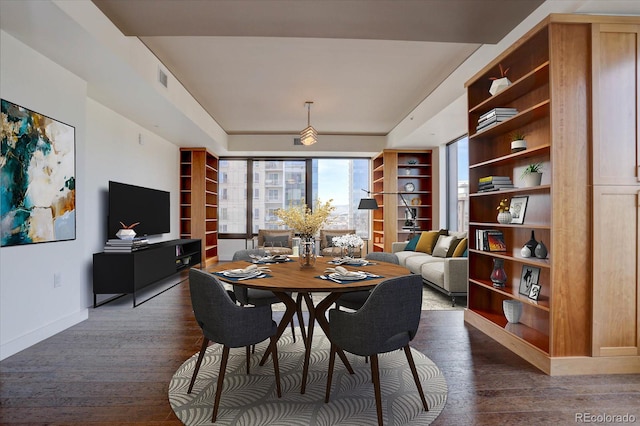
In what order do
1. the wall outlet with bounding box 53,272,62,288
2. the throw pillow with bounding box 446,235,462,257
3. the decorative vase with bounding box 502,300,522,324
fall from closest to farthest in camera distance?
the decorative vase with bounding box 502,300,522,324 → the wall outlet with bounding box 53,272,62,288 → the throw pillow with bounding box 446,235,462,257

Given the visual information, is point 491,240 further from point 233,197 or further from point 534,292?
point 233,197

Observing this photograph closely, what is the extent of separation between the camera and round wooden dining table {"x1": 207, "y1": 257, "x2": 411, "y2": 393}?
196cm

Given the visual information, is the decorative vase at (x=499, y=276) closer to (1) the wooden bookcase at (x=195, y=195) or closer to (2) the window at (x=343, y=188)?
(2) the window at (x=343, y=188)

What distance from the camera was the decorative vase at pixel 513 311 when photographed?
10.0 feet

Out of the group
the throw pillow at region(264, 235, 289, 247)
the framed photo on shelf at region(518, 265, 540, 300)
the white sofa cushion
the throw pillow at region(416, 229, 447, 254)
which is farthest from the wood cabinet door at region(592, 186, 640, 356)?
the throw pillow at region(264, 235, 289, 247)

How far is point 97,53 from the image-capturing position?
2896 mm

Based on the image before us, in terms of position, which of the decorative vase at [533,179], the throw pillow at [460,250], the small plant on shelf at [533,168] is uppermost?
the small plant on shelf at [533,168]

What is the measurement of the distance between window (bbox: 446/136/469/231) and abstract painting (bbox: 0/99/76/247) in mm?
5939

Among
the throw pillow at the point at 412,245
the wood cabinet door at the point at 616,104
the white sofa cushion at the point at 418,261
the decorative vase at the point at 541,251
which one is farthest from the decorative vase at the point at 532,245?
the throw pillow at the point at 412,245

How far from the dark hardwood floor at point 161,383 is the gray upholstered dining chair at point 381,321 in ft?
1.64

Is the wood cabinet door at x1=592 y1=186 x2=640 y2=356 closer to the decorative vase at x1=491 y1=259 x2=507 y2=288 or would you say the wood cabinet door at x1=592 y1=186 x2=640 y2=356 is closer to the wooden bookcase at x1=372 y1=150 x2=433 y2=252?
the decorative vase at x1=491 y1=259 x2=507 y2=288

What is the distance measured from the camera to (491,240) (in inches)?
128

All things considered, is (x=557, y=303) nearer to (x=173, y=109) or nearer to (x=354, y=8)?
(x=354, y=8)

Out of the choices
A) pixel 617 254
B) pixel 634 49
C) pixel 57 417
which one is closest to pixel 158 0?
pixel 57 417
